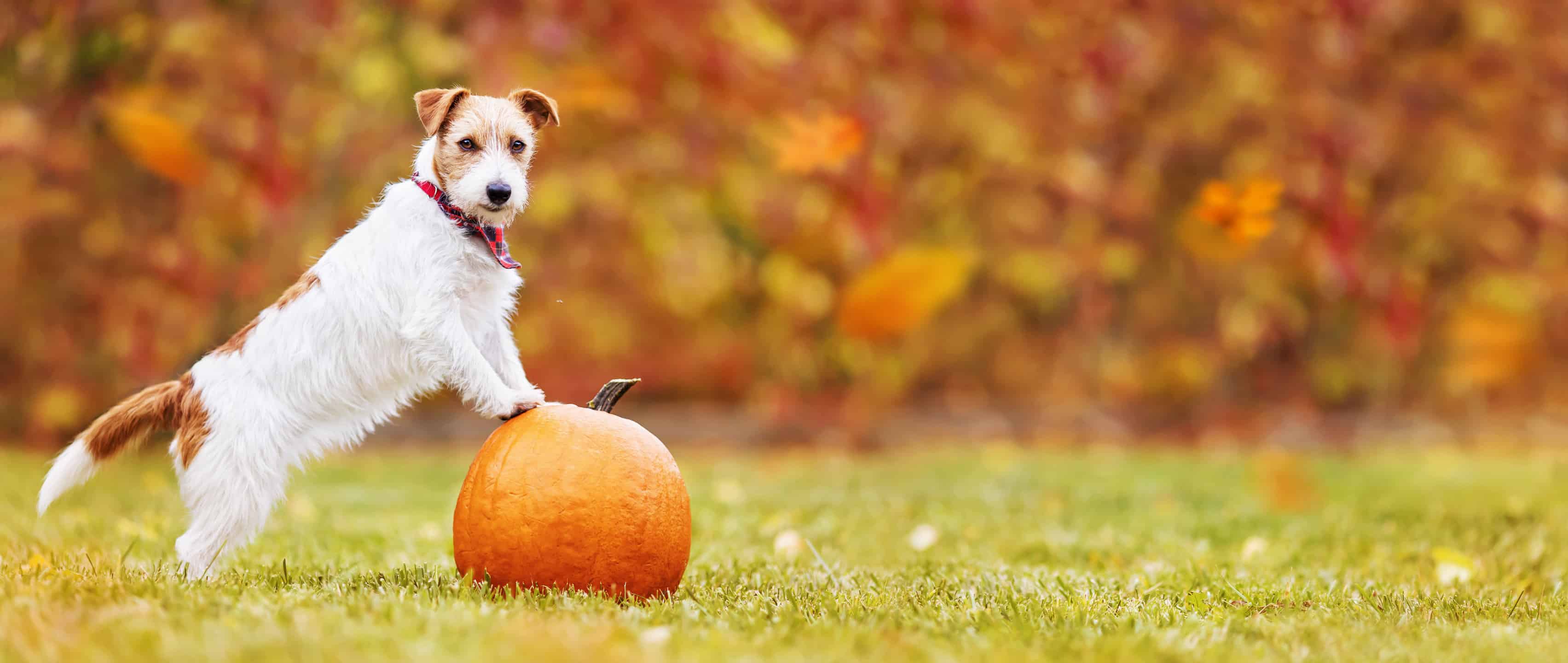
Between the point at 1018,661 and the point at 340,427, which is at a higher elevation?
the point at 340,427

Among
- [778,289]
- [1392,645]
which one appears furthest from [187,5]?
[1392,645]

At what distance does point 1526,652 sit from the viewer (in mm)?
2846

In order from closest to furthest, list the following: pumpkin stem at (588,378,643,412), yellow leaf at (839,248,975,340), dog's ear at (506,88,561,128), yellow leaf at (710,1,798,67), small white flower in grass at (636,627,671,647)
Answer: small white flower in grass at (636,627,671,647) < dog's ear at (506,88,561,128) < pumpkin stem at (588,378,643,412) < yellow leaf at (710,1,798,67) < yellow leaf at (839,248,975,340)

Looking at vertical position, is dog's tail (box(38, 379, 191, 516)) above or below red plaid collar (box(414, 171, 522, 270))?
below

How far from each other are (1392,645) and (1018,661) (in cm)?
99

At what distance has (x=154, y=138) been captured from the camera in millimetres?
8703

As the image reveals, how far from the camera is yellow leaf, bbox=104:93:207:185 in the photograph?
8.59 m

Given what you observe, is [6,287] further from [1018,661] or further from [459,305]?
[1018,661]

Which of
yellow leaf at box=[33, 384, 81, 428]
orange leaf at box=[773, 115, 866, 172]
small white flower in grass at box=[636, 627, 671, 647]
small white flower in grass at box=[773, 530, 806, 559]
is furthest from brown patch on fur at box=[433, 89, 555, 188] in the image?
yellow leaf at box=[33, 384, 81, 428]

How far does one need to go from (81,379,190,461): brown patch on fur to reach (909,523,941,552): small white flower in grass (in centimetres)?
269

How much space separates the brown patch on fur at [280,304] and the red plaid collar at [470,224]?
15.2 inches

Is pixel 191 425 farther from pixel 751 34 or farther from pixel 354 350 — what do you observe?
pixel 751 34

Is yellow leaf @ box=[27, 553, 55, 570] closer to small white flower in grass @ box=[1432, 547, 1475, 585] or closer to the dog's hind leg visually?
the dog's hind leg

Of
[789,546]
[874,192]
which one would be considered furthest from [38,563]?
[874,192]
